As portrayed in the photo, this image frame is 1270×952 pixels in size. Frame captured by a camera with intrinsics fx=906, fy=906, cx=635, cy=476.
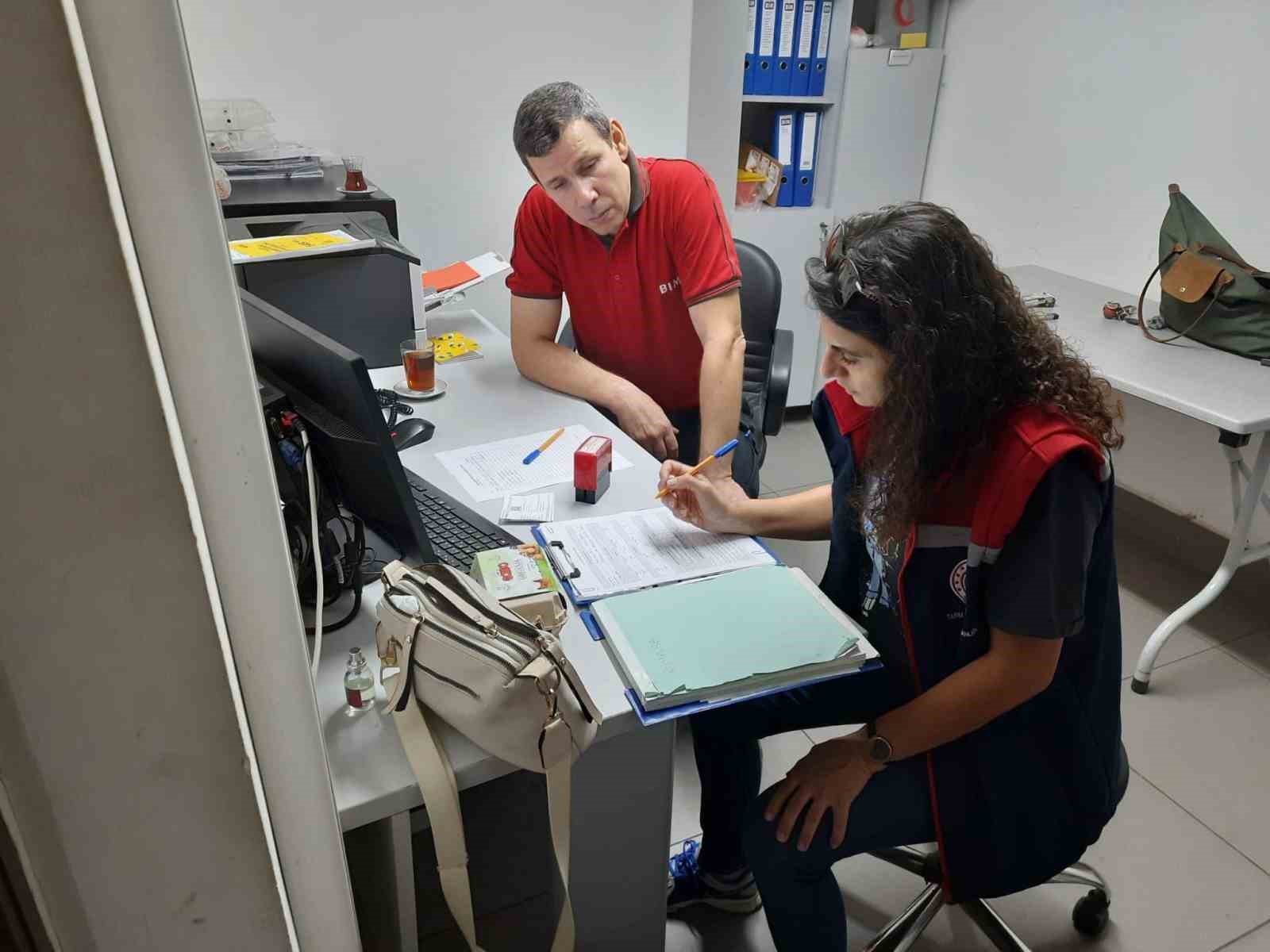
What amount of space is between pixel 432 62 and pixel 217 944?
9.82ft

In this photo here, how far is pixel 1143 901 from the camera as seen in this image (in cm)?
173

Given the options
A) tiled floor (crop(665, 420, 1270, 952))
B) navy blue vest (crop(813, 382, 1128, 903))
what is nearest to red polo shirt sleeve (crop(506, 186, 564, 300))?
tiled floor (crop(665, 420, 1270, 952))

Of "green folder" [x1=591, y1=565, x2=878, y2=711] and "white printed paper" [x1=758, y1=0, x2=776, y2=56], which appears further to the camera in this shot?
"white printed paper" [x1=758, y1=0, x2=776, y2=56]

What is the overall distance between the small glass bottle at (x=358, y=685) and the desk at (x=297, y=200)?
1579mm

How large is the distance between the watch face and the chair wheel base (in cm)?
73

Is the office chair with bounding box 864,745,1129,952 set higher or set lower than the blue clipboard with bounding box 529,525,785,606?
lower

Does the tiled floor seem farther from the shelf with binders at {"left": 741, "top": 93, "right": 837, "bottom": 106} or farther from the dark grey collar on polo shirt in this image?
the shelf with binders at {"left": 741, "top": 93, "right": 837, "bottom": 106}

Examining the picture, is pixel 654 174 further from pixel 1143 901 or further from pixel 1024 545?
pixel 1143 901

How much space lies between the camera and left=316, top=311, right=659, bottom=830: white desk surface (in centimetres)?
97

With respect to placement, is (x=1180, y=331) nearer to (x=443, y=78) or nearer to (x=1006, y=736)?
(x=1006, y=736)

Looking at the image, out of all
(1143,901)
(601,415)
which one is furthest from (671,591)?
(1143,901)

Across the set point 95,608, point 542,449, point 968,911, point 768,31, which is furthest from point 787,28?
point 95,608

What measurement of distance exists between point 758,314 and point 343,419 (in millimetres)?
1500

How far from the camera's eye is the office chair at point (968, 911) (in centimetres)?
150
